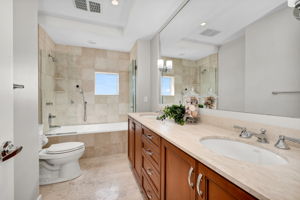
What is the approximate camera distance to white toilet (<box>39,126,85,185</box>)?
1.74 m

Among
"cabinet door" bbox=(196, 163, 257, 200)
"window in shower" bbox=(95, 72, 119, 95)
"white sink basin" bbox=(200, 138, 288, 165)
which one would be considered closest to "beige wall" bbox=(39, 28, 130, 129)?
"window in shower" bbox=(95, 72, 119, 95)

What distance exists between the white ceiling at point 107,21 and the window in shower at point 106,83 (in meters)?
0.86

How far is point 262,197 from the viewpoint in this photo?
371 millimetres

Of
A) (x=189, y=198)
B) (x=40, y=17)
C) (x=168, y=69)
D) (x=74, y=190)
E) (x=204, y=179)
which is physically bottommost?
(x=74, y=190)

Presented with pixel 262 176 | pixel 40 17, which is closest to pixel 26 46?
pixel 40 17

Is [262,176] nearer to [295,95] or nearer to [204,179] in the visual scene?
[204,179]

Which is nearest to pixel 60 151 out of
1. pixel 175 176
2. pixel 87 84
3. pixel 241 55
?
pixel 175 176

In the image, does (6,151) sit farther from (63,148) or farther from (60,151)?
(63,148)

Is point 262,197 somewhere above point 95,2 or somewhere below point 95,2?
below

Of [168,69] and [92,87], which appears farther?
[92,87]

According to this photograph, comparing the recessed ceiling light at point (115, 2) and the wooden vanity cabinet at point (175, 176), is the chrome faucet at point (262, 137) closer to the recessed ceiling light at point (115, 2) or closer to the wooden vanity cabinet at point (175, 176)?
the wooden vanity cabinet at point (175, 176)

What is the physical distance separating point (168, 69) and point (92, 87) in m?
2.22

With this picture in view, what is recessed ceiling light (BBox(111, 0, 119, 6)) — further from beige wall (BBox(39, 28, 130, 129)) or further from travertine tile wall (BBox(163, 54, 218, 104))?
beige wall (BBox(39, 28, 130, 129))

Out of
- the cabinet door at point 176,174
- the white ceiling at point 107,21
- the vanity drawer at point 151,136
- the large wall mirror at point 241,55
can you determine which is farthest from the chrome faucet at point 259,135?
the white ceiling at point 107,21
